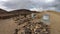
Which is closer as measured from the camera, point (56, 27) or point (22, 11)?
point (56, 27)

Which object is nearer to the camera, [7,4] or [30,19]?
[30,19]

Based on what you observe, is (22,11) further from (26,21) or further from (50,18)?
(50,18)

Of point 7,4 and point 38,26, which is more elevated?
point 7,4

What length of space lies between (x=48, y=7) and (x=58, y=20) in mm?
171

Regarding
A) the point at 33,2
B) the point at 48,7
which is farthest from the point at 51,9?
the point at 33,2

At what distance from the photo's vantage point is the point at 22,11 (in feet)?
3.80

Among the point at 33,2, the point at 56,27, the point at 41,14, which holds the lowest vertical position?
the point at 56,27

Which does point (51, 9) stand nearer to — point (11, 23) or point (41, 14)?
point (41, 14)

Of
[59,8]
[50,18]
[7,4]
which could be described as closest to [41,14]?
[50,18]

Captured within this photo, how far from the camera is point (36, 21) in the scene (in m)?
1.07

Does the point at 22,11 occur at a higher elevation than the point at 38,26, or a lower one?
higher

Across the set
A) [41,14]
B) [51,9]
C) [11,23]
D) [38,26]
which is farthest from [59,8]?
[11,23]

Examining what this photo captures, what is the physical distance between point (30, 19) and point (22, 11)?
5.0 inches

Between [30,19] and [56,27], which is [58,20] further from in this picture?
[30,19]
